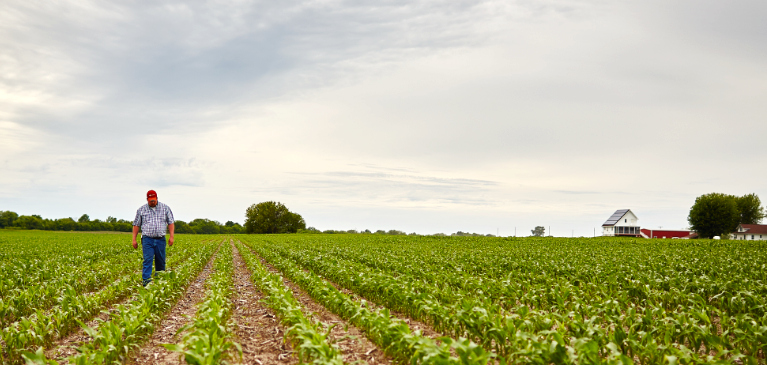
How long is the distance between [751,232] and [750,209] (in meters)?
13.4

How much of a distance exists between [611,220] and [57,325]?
9986 cm

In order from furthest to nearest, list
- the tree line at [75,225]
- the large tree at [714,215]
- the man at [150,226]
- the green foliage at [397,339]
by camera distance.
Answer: the tree line at [75,225], the large tree at [714,215], the man at [150,226], the green foliage at [397,339]

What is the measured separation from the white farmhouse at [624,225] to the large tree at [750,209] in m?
34.0

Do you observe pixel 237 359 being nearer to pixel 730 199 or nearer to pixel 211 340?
pixel 211 340

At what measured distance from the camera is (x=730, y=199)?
82750 millimetres

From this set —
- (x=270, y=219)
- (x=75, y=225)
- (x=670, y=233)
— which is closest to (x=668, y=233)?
(x=670, y=233)

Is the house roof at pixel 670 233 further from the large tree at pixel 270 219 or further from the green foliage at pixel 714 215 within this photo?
the large tree at pixel 270 219

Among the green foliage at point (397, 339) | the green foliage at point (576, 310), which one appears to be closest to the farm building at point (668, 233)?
the green foliage at point (576, 310)

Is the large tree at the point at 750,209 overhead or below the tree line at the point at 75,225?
overhead

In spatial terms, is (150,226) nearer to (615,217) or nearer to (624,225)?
(624,225)

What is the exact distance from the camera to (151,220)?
12055mm

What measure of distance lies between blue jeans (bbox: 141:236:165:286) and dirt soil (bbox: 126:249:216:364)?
3.62 ft

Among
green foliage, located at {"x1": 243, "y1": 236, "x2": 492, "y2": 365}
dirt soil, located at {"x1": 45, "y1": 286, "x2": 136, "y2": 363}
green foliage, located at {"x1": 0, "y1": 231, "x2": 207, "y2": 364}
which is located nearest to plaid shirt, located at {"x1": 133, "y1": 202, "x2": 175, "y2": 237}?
green foliage, located at {"x1": 0, "y1": 231, "x2": 207, "y2": 364}

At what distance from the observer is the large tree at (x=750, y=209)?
10111 centimetres
